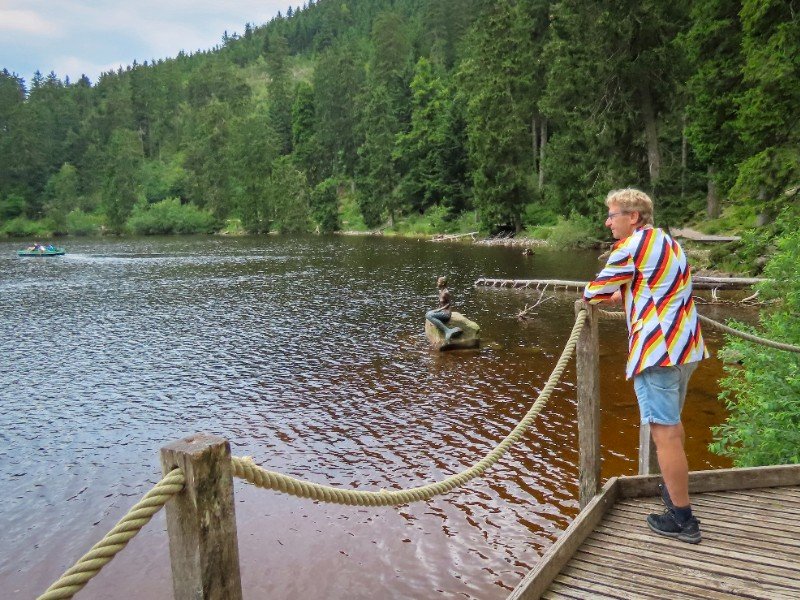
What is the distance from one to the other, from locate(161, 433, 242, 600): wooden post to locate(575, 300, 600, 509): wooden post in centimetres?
344

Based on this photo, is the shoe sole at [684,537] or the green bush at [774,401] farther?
A: the green bush at [774,401]

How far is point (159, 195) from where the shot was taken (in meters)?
96.3

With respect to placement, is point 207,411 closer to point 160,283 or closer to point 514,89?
point 160,283

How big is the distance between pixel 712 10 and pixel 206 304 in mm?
23191

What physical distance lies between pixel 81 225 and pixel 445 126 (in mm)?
58287

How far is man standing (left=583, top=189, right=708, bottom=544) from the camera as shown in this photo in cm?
398

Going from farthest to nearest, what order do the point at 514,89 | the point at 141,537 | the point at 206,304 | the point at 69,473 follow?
1. the point at 514,89
2. the point at 206,304
3. the point at 69,473
4. the point at 141,537

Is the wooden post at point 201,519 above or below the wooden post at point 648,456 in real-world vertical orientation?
above

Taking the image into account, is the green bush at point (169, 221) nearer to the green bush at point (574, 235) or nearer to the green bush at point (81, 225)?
the green bush at point (81, 225)

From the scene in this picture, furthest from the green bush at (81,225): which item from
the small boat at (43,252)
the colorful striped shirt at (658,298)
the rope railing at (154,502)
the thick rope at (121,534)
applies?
the thick rope at (121,534)

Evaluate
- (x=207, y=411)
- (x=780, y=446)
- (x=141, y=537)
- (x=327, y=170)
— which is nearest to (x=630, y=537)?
(x=780, y=446)

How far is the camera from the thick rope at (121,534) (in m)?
1.84

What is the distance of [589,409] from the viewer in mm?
4945

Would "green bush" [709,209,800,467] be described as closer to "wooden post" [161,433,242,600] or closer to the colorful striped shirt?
the colorful striped shirt
